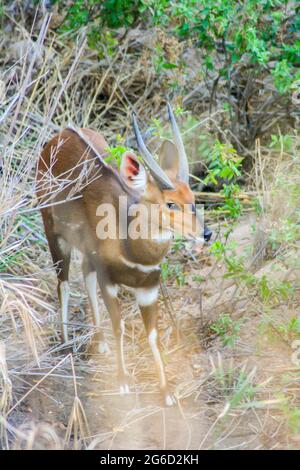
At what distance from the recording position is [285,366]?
566 centimetres

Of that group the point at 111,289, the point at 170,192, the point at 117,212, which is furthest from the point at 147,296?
the point at 170,192

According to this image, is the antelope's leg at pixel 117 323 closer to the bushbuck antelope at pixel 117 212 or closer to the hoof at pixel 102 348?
the bushbuck antelope at pixel 117 212

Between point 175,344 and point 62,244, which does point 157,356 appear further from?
→ point 62,244

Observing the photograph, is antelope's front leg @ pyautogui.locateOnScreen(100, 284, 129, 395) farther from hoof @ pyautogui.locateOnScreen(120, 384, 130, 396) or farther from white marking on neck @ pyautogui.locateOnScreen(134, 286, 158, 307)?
white marking on neck @ pyautogui.locateOnScreen(134, 286, 158, 307)

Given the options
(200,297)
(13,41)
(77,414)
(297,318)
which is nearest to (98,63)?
(13,41)

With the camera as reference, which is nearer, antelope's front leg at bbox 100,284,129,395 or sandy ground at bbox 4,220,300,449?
sandy ground at bbox 4,220,300,449

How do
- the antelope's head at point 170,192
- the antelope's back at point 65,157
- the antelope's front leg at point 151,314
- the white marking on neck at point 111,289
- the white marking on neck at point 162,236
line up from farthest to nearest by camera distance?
1. the antelope's back at point 65,157
2. the white marking on neck at point 111,289
3. the antelope's front leg at point 151,314
4. the white marking on neck at point 162,236
5. the antelope's head at point 170,192

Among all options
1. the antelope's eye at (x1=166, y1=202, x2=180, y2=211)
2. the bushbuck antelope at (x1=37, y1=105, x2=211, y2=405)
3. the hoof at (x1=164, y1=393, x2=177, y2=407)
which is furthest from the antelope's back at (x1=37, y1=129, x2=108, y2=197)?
the hoof at (x1=164, y1=393, x2=177, y2=407)

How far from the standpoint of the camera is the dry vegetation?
5082mm

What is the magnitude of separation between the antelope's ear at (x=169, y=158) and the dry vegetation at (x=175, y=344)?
2.58 ft

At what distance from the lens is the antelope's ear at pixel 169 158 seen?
5645 mm

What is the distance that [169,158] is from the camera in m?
5.67

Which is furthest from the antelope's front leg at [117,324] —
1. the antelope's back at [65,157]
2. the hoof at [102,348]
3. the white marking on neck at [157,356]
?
the antelope's back at [65,157]

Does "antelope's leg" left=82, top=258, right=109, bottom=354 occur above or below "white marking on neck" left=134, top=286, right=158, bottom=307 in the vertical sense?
below
